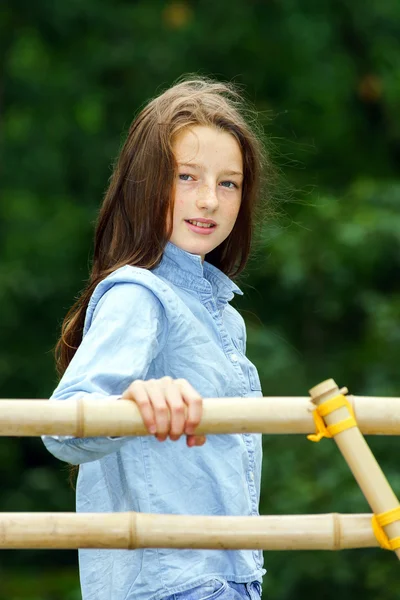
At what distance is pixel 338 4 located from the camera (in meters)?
7.00

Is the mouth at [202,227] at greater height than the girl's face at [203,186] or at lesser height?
lesser

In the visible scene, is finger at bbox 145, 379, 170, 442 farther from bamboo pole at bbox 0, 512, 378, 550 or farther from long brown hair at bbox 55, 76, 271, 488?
long brown hair at bbox 55, 76, 271, 488

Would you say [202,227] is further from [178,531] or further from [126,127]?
[126,127]

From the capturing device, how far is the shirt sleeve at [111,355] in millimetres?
1466

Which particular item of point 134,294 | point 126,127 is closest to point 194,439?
point 134,294

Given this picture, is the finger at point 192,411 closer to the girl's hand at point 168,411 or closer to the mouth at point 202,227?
the girl's hand at point 168,411

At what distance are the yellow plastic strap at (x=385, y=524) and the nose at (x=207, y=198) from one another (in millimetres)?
611

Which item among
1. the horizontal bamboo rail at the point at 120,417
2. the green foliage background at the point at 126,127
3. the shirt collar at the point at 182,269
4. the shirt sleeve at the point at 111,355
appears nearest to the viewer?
the horizontal bamboo rail at the point at 120,417

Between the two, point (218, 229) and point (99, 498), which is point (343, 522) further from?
point (218, 229)

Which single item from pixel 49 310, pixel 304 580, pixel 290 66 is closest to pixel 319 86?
pixel 290 66

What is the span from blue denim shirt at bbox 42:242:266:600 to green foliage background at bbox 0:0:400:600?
397 centimetres

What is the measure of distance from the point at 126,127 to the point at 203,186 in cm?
530

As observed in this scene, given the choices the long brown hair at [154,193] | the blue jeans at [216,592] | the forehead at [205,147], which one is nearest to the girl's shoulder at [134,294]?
the long brown hair at [154,193]

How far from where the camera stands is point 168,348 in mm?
1703
